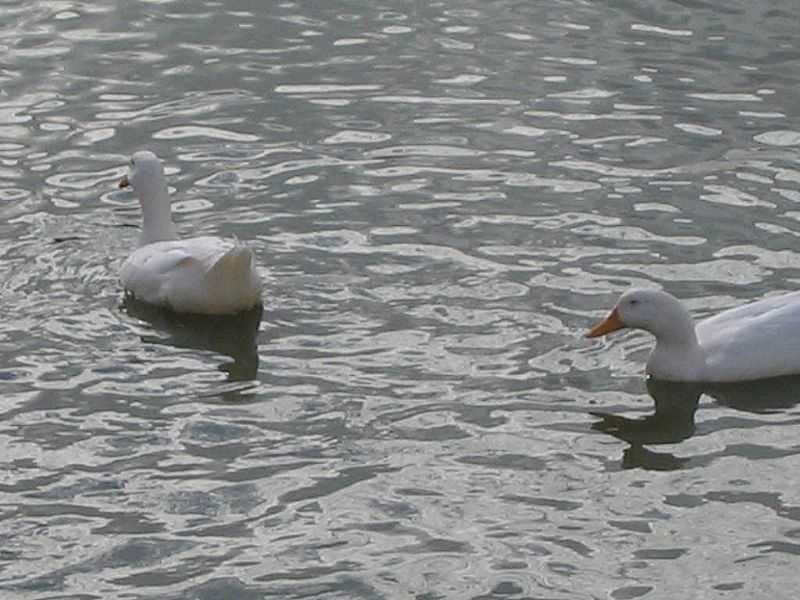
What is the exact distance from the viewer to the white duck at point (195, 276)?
1078 centimetres

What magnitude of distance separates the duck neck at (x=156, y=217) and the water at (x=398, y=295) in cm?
28

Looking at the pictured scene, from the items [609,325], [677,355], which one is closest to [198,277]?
[609,325]

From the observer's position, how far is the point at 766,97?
47.7 ft

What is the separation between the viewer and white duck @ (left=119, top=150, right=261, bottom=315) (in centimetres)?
1078

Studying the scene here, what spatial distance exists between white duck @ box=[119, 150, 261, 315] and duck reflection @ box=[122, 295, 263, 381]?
0.15 ft

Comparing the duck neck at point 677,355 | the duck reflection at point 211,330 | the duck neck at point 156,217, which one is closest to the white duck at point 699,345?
the duck neck at point 677,355

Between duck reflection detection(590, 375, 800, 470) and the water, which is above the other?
the water

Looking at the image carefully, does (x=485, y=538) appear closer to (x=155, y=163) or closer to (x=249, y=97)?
(x=155, y=163)

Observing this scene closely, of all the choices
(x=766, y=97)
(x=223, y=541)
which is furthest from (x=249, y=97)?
(x=223, y=541)

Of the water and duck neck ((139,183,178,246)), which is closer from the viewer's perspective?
the water

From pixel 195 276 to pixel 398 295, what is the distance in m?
1.07

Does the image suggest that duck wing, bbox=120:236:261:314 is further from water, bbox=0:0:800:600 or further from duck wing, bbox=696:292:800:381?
duck wing, bbox=696:292:800:381

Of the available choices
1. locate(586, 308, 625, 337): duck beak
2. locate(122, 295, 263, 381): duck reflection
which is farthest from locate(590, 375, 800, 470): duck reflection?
locate(122, 295, 263, 381): duck reflection

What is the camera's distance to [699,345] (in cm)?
1029
